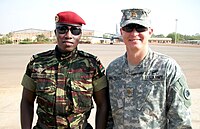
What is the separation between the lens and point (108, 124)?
218 centimetres

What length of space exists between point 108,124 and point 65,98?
1.54 feet

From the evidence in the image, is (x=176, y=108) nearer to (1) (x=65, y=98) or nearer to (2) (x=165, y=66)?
(2) (x=165, y=66)

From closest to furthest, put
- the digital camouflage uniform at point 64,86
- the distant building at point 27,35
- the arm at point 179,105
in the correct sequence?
1. the arm at point 179,105
2. the digital camouflage uniform at point 64,86
3. the distant building at point 27,35

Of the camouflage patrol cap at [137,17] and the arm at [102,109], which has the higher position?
the camouflage patrol cap at [137,17]

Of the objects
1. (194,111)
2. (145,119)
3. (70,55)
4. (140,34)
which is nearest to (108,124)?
(145,119)

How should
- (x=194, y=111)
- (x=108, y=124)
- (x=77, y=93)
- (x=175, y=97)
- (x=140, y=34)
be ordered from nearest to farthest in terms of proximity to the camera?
(x=175, y=97), (x=140, y=34), (x=77, y=93), (x=108, y=124), (x=194, y=111)

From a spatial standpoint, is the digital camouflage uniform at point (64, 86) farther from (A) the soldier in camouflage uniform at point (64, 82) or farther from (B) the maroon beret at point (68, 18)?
(B) the maroon beret at point (68, 18)

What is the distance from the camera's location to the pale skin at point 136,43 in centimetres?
188

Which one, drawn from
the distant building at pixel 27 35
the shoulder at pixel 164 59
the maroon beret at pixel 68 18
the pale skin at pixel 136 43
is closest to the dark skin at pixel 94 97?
the maroon beret at pixel 68 18

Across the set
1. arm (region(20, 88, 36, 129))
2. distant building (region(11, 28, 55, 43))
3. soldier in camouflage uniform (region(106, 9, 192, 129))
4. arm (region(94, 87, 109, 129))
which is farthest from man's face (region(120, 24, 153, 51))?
distant building (region(11, 28, 55, 43))

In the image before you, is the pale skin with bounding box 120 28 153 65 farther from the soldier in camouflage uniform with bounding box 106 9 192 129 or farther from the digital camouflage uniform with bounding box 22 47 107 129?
the digital camouflage uniform with bounding box 22 47 107 129

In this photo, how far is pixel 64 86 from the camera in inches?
79.4

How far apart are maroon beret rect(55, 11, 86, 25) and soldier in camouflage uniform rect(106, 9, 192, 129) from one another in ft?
1.20

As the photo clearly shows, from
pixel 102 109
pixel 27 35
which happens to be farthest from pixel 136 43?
pixel 27 35
